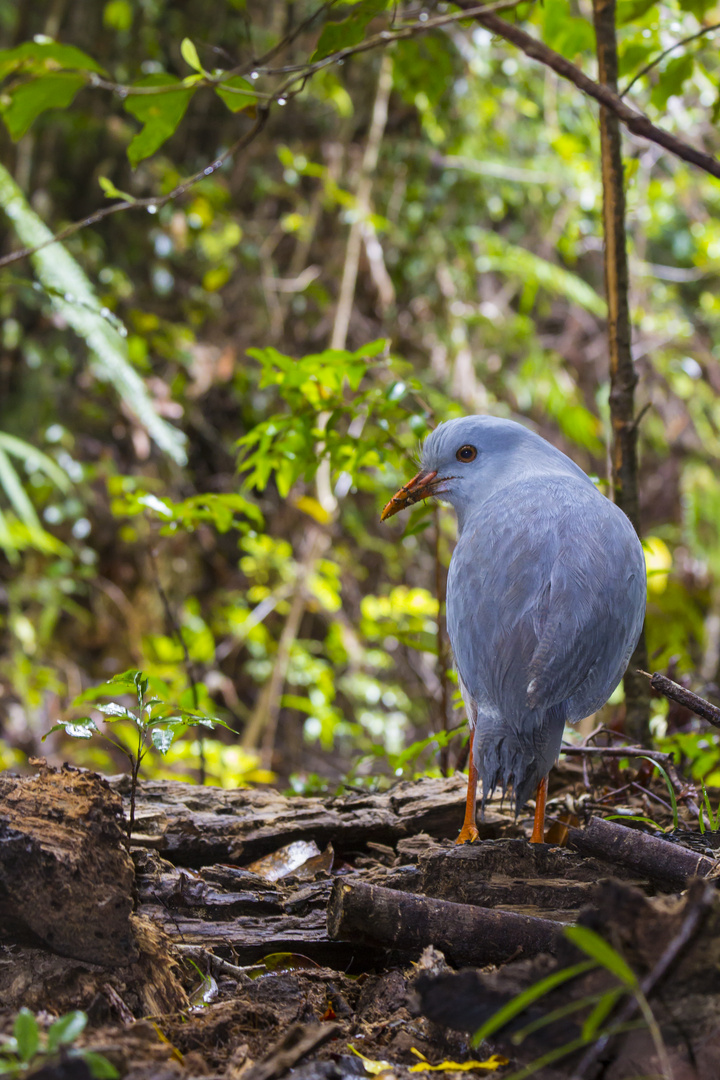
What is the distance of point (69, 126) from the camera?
236 inches

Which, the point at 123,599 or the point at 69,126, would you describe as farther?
the point at 123,599

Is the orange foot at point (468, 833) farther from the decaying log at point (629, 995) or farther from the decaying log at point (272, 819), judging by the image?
the decaying log at point (629, 995)

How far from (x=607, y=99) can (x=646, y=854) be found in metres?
1.85

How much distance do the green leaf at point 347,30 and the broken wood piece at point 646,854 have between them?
2.20m

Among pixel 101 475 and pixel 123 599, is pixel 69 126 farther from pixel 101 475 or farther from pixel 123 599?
pixel 123 599

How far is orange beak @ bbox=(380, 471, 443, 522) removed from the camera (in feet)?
7.75

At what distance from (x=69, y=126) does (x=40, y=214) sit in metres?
0.66

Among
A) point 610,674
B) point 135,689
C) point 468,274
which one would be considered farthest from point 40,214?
point 610,674

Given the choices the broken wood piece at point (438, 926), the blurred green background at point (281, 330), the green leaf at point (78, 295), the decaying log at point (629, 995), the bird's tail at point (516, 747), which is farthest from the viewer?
the blurred green background at point (281, 330)

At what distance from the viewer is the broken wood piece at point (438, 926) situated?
146 cm

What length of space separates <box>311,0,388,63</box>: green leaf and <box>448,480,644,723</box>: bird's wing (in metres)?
1.44

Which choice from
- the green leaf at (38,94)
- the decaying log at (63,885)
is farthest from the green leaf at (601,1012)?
the green leaf at (38,94)

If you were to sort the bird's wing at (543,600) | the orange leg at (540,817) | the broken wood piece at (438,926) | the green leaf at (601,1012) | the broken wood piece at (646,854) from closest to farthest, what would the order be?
the green leaf at (601,1012)
the broken wood piece at (438,926)
the broken wood piece at (646,854)
the bird's wing at (543,600)
the orange leg at (540,817)

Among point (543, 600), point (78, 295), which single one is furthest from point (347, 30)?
point (78, 295)
